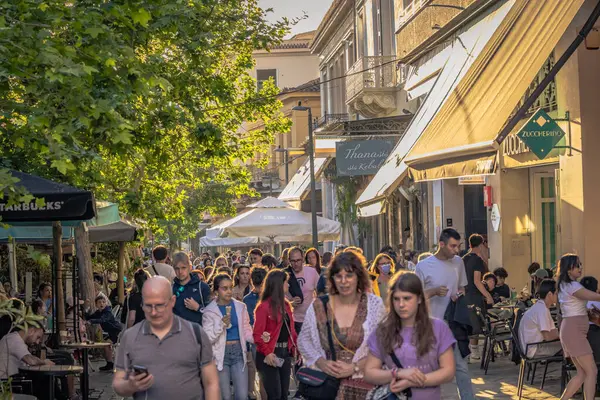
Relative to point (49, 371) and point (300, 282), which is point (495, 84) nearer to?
point (300, 282)

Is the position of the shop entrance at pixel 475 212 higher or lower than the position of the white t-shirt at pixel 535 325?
higher

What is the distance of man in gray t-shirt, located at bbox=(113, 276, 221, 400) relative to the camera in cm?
638

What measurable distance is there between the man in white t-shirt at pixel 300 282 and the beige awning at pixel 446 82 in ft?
12.6

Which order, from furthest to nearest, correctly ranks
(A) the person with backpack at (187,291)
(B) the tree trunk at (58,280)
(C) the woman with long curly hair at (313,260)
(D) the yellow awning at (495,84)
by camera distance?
(C) the woman with long curly hair at (313,260) < (B) the tree trunk at (58,280) < (D) the yellow awning at (495,84) < (A) the person with backpack at (187,291)

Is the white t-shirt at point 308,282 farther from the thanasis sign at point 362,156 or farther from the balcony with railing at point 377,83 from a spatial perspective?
the balcony with railing at point 377,83

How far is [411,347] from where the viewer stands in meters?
6.62

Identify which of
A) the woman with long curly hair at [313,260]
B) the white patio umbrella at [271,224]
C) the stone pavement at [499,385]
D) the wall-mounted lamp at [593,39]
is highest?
the wall-mounted lamp at [593,39]

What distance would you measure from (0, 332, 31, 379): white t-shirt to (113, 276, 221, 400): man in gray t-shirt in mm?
5244

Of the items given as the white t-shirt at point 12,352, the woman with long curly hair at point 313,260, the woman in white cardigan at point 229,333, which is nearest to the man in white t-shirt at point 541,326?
the woman in white cardigan at point 229,333

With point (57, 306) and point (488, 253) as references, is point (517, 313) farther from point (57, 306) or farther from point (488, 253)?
point (488, 253)

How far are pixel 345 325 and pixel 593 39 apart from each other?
30.7 feet

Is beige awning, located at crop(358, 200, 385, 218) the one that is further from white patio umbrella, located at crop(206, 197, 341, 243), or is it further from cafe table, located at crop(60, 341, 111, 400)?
cafe table, located at crop(60, 341, 111, 400)

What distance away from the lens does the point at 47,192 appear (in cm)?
1064

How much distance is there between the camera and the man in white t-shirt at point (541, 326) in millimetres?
12898
